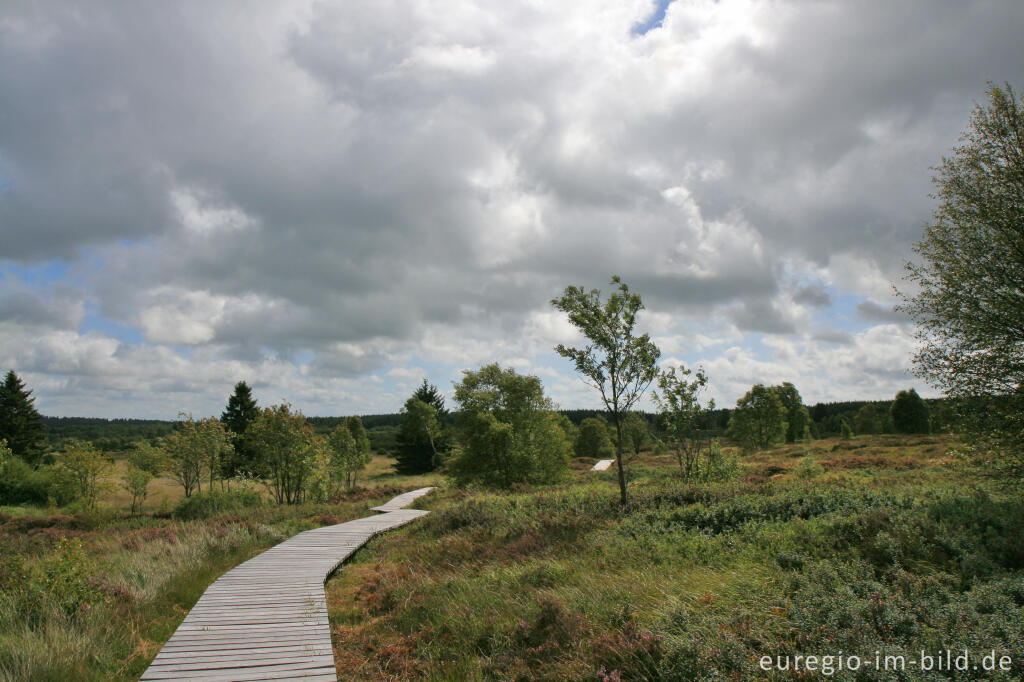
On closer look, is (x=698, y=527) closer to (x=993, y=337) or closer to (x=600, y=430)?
(x=993, y=337)

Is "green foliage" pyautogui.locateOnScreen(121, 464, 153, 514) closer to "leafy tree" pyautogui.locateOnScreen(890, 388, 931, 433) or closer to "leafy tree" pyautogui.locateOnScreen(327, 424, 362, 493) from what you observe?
"leafy tree" pyautogui.locateOnScreen(327, 424, 362, 493)

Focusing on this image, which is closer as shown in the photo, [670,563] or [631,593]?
[631,593]

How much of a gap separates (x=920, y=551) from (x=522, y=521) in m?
8.52

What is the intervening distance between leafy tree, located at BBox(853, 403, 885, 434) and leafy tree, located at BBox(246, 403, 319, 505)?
6857 centimetres

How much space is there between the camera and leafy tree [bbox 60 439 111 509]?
26.4m

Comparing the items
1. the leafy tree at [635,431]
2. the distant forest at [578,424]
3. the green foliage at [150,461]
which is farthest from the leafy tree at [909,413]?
Result: the green foliage at [150,461]

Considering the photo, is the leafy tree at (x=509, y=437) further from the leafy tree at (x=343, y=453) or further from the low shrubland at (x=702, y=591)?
the low shrubland at (x=702, y=591)

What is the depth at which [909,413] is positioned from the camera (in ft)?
182

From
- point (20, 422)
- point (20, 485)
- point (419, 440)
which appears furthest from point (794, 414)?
point (20, 422)

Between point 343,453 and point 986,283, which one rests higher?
point 986,283

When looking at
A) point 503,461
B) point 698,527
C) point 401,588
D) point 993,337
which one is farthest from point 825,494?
point 503,461

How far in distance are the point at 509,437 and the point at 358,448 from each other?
25148 mm

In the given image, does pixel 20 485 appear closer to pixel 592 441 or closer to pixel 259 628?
pixel 259 628

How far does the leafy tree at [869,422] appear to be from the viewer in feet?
217
